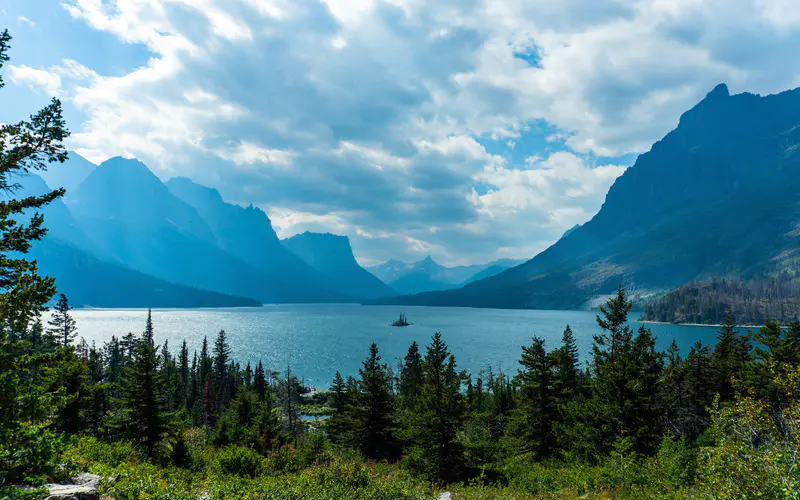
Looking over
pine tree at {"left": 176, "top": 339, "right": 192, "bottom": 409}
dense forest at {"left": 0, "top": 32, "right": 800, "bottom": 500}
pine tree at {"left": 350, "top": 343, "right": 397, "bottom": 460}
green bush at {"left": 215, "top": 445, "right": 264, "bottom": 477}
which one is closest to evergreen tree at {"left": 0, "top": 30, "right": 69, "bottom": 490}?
dense forest at {"left": 0, "top": 32, "right": 800, "bottom": 500}

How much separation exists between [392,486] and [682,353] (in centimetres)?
16440

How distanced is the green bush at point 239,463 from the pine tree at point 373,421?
46.8 feet

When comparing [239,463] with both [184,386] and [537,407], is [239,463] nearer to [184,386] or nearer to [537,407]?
[537,407]

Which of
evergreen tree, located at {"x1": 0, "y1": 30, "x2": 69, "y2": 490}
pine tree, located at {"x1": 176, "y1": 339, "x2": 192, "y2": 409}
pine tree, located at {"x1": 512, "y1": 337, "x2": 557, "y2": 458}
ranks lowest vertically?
pine tree, located at {"x1": 176, "y1": 339, "x2": 192, "y2": 409}

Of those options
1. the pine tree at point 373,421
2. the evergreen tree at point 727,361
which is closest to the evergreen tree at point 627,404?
the evergreen tree at point 727,361

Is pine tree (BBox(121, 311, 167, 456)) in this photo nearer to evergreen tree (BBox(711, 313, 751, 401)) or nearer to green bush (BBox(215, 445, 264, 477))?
green bush (BBox(215, 445, 264, 477))

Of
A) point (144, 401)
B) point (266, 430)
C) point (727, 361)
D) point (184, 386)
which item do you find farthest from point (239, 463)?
point (184, 386)

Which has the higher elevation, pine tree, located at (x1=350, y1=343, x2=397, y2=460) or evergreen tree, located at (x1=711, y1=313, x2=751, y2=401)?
evergreen tree, located at (x1=711, y1=313, x2=751, y2=401)

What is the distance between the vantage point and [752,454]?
13.1 m

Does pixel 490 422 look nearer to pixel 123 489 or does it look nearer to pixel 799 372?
pixel 799 372

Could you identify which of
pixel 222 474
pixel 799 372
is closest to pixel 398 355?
pixel 222 474

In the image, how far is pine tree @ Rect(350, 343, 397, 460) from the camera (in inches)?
1499

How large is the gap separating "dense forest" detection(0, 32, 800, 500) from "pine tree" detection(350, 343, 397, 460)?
12 centimetres

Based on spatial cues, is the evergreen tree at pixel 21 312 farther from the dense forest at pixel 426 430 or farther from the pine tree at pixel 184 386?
the pine tree at pixel 184 386
